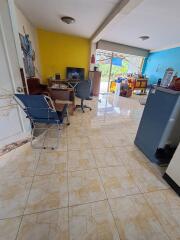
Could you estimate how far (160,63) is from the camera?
5.88m

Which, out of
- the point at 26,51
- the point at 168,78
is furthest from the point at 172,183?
the point at 26,51

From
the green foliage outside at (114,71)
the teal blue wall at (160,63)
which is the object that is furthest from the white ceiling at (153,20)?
the green foliage outside at (114,71)

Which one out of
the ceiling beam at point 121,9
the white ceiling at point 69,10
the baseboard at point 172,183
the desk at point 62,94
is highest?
the white ceiling at point 69,10

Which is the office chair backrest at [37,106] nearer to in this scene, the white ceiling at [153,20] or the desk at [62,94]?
the desk at [62,94]

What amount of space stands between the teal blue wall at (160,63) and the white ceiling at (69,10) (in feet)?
12.5

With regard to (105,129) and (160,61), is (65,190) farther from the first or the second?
(160,61)

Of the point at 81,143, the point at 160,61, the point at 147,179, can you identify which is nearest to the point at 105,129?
the point at 81,143

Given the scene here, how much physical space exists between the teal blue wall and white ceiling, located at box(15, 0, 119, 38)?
12.5 ft

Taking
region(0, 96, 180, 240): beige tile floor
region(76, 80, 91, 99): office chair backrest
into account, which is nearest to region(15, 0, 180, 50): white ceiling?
region(76, 80, 91, 99): office chair backrest

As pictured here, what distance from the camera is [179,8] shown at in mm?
2426

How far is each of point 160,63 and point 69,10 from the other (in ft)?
16.7

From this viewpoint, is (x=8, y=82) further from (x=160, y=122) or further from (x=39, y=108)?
(x=160, y=122)

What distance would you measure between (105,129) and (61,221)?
1.83m

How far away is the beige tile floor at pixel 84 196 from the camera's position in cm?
97
